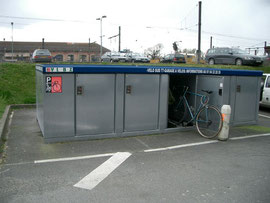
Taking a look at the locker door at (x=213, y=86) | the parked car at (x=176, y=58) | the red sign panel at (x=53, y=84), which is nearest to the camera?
the red sign panel at (x=53, y=84)

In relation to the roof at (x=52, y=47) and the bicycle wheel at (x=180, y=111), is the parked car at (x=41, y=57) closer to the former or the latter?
the bicycle wheel at (x=180, y=111)

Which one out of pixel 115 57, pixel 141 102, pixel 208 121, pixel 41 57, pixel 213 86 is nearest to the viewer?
pixel 141 102

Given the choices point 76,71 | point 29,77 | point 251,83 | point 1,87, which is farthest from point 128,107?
point 29,77

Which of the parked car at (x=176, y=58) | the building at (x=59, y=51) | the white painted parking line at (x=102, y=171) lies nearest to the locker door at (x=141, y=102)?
the white painted parking line at (x=102, y=171)

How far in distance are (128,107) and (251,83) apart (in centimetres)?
432

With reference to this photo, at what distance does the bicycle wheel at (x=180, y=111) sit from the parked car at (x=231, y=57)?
16036mm

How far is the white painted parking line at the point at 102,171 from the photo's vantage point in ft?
14.3

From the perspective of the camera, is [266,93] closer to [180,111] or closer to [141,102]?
[180,111]

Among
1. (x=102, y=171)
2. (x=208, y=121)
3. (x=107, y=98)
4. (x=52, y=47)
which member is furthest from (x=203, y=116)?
(x=52, y=47)

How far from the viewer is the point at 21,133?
24.4ft

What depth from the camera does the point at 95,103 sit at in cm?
684

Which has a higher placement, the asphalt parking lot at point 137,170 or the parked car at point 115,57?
the parked car at point 115,57

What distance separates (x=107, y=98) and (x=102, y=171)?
7.77 feet

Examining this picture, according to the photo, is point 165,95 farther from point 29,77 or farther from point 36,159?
point 29,77
